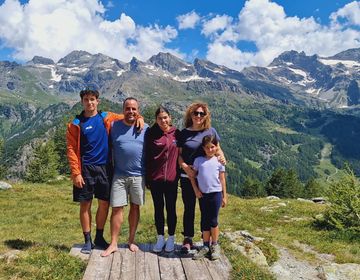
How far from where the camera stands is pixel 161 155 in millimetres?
11828

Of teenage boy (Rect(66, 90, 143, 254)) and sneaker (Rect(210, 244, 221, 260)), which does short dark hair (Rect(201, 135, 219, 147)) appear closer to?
teenage boy (Rect(66, 90, 143, 254))

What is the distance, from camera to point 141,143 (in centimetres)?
1191

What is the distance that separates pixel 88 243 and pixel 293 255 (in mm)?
8121

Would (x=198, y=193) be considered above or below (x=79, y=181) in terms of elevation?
below

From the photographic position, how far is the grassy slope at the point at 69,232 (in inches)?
435

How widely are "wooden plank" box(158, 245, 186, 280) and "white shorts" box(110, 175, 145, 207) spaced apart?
188 centimetres

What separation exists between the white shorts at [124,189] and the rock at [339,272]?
6.54 metres

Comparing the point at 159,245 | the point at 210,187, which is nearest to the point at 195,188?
the point at 210,187

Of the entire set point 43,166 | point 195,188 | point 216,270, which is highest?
point 195,188

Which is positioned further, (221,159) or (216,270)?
(221,159)

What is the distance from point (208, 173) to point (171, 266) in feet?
9.44

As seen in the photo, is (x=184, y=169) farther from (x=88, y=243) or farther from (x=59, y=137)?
(x=59, y=137)

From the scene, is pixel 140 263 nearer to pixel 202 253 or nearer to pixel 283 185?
pixel 202 253

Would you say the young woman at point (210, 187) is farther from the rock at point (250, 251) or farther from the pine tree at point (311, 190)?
the pine tree at point (311, 190)
